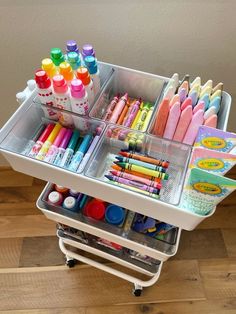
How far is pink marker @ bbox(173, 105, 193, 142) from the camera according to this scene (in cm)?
61

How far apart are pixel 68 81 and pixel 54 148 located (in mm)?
165

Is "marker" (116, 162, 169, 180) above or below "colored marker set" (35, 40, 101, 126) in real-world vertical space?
below

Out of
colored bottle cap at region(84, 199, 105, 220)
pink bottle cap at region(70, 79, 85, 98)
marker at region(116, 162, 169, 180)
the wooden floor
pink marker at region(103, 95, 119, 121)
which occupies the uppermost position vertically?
pink bottle cap at region(70, 79, 85, 98)

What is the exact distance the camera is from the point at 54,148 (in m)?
0.69

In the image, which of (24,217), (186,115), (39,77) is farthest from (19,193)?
(186,115)

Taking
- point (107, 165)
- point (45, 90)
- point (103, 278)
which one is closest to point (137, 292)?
point (103, 278)

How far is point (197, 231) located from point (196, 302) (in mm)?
302

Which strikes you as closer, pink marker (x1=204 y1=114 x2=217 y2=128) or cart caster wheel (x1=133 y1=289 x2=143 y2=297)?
pink marker (x1=204 y1=114 x2=217 y2=128)

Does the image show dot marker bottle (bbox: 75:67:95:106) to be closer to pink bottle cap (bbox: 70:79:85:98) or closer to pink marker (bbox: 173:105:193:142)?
pink bottle cap (bbox: 70:79:85:98)

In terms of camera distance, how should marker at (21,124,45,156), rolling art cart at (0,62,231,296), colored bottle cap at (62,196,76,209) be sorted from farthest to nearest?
colored bottle cap at (62,196,76,209) → marker at (21,124,45,156) → rolling art cart at (0,62,231,296)

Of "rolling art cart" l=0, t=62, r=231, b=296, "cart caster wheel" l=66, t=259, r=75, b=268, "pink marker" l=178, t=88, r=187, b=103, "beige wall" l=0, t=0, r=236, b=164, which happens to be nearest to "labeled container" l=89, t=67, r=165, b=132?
"rolling art cart" l=0, t=62, r=231, b=296

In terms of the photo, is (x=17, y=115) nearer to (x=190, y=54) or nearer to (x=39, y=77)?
(x=39, y=77)

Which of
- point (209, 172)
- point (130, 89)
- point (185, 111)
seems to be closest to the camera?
point (209, 172)

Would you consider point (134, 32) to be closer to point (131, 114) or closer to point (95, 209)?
point (131, 114)
